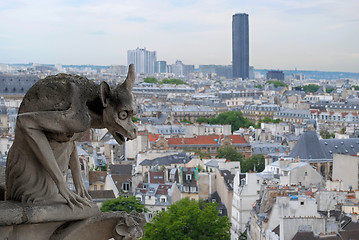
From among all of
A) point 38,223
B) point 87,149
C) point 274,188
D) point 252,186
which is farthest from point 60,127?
point 87,149

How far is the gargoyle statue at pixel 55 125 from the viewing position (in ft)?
16.6

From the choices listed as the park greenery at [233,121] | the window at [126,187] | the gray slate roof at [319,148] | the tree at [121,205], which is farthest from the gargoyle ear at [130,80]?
the park greenery at [233,121]

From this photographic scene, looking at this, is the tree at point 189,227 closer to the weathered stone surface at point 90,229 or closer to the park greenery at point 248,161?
the weathered stone surface at point 90,229

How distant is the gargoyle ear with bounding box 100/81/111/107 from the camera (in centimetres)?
512

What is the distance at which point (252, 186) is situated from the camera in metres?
34.1

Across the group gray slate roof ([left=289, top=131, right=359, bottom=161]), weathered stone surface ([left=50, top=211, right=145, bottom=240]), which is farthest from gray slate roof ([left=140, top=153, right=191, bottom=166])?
weathered stone surface ([left=50, top=211, right=145, bottom=240])

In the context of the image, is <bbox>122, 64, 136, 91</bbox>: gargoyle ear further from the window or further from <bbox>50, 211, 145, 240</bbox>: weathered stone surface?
the window

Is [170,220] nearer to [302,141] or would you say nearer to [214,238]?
[214,238]

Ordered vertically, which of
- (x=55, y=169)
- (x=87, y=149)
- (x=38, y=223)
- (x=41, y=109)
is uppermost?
(x=41, y=109)

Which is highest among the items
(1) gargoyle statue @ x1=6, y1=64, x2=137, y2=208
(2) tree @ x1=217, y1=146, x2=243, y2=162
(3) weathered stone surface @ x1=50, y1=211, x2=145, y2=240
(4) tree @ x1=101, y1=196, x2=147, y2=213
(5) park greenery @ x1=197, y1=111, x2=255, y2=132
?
(1) gargoyle statue @ x1=6, y1=64, x2=137, y2=208

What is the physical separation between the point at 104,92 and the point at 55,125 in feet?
1.23

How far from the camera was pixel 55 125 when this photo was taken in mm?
5062

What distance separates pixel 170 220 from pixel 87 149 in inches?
1032

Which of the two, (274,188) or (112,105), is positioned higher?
(112,105)
